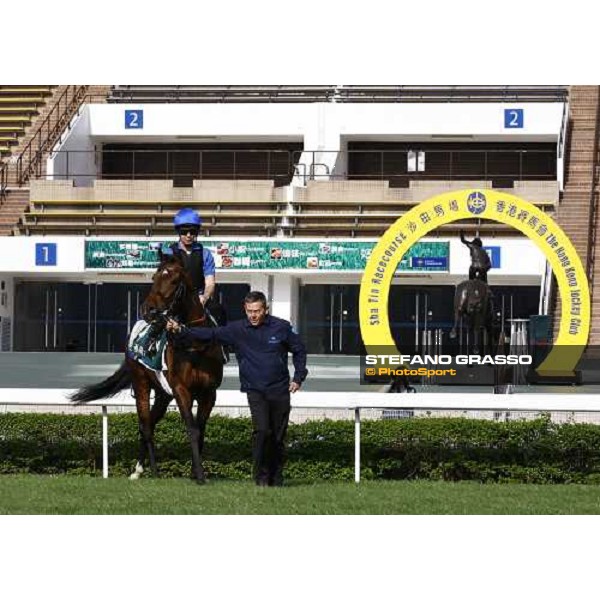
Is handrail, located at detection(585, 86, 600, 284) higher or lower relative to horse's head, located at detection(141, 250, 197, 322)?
higher

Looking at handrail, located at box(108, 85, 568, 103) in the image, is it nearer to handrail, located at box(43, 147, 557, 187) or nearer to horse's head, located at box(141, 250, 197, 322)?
handrail, located at box(43, 147, 557, 187)

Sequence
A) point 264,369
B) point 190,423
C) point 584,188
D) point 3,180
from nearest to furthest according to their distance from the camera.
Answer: point 264,369
point 190,423
point 584,188
point 3,180

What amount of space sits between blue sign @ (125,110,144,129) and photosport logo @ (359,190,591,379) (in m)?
15.5

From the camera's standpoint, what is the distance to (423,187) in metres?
33.8

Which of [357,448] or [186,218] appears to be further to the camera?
[357,448]

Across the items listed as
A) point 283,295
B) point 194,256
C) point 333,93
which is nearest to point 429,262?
point 283,295

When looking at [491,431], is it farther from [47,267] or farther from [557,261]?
[47,267]

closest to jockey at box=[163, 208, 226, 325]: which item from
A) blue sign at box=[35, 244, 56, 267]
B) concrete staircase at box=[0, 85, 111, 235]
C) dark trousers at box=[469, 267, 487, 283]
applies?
dark trousers at box=[469, 267, 487, 283]

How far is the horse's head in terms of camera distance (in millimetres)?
11258

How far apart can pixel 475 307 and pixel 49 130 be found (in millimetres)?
17703

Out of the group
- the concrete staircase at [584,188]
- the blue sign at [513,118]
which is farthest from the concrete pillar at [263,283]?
the blue sign at [513,118]

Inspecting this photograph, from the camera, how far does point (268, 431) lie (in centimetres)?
1111

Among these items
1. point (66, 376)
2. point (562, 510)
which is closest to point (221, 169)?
point (66, 376)

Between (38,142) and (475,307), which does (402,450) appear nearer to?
(475,307)
